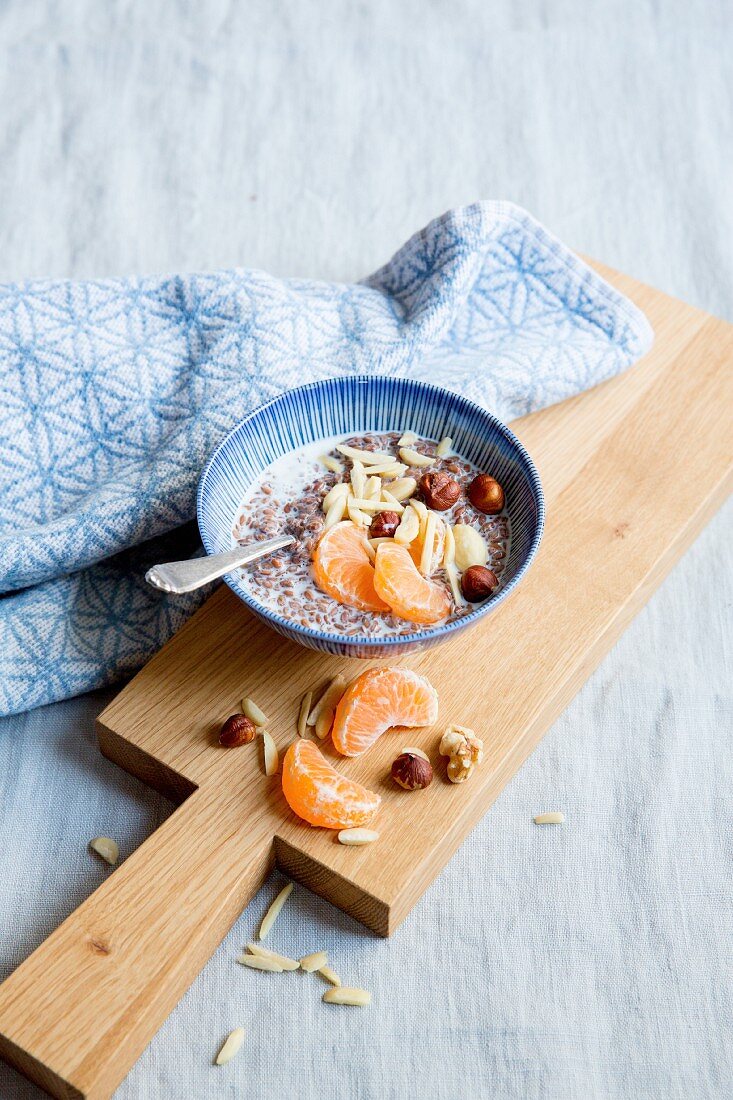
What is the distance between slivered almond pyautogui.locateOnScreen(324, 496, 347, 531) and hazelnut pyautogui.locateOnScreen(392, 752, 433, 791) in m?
0.35


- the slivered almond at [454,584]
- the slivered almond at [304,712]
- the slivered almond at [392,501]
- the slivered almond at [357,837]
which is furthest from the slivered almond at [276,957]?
the slivered almond at [392,501]

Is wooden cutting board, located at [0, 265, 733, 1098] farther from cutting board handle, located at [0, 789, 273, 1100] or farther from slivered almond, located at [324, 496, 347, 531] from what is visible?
slivered almond, located at [324, 496, 347, 531]

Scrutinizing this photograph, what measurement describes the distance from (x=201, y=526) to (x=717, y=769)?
82cm

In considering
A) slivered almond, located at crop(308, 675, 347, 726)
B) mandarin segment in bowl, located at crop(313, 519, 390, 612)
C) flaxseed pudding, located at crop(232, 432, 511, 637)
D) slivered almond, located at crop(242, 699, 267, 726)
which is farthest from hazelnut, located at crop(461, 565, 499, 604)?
slivered almond, located at crop(242, 699, 267, 726)

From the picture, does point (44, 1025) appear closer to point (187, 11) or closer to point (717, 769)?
point (717, 769)

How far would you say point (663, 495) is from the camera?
1.98 metres

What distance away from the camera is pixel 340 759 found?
164 cm

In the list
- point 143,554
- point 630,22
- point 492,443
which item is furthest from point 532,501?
point 630,22

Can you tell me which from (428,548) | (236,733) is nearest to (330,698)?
(236,733)

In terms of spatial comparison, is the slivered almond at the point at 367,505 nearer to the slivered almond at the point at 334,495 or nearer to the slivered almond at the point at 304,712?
the slivered almond at the point at 334,495

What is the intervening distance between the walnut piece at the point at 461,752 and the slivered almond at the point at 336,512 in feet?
1.10

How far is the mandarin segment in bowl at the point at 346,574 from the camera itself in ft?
5.42

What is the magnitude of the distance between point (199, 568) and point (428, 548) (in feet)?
1.03

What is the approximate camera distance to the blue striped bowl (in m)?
1.61
